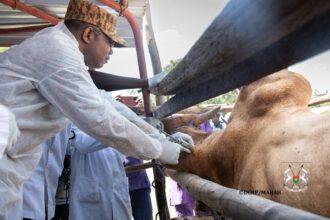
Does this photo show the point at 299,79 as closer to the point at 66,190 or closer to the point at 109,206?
the point at 109,206

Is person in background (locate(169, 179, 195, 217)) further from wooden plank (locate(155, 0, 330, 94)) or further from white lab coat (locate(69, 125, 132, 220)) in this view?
wooden plank (locate(155, 0, 330, 94))

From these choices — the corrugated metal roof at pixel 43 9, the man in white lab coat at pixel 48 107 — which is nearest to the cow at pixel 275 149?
the man in white lab coat at pixel 48 107

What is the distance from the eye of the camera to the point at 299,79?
79.2 inches

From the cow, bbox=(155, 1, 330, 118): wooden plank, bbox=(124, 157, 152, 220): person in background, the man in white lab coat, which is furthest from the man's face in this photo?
bbox=(124, 157, 152, 220): person in background

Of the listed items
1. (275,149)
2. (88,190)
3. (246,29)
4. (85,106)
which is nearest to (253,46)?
(246,29)

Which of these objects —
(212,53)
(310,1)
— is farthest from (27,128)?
(310,1)

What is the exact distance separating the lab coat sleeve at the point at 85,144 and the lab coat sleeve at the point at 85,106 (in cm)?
86

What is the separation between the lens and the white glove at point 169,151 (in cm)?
206

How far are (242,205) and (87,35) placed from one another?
1.52 meters

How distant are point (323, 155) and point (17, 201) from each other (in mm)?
1479

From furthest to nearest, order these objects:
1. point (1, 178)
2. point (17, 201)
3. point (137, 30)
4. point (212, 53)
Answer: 1. point (137, 30)
2. point (17, 201)
3. point (1, 178)
4. point (212, 53)

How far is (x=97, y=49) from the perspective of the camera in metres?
2.29

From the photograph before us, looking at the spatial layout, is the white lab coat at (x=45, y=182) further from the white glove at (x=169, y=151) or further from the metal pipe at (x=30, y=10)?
the metal pipe at (x=30, y=10)

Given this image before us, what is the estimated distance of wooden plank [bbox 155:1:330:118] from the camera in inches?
21.1
